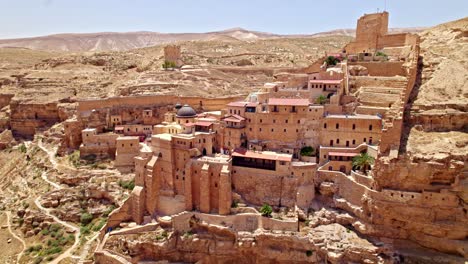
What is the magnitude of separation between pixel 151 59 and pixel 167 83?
12.4 m

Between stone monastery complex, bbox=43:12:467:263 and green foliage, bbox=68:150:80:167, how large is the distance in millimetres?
4345

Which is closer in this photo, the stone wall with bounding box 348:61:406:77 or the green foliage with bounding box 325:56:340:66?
the stone wall with bounding box 348:61:406:77

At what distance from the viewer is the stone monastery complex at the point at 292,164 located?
2067 cm

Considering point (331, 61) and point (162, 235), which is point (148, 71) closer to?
point (331, 61)

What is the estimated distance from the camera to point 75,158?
30953mm

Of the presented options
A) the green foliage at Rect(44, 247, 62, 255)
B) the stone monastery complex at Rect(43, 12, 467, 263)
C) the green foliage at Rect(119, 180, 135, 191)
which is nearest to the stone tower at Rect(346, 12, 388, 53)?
the stone monastery complex at Rect(43, 12, 467, 263)

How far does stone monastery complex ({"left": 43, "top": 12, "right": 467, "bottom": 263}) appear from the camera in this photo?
814 inches

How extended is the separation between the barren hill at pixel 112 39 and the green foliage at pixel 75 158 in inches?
3183

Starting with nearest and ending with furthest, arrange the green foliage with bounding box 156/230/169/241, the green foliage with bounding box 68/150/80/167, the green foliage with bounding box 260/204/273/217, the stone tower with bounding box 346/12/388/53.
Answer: the green foliage with bounding box 260/204/273/217
the green foliage with bounding box 156/230/169/241
the green foliage with bounding box 68/150/80/167
the stone tower with bounding box 346/12/388/53

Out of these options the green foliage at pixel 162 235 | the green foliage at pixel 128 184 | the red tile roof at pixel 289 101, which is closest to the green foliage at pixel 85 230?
the green foliage at pixel 128 184

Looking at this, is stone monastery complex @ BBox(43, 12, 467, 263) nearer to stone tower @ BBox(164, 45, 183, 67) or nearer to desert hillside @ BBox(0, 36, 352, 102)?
desert hillside @ BBox(0, 36, 352, 102)

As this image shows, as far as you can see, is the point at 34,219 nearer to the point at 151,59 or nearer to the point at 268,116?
the point at 268,116

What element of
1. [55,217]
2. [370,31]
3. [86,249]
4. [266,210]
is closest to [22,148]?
[55,217]

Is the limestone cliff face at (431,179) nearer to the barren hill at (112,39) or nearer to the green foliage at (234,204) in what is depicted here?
the green foliage at (234,204)
